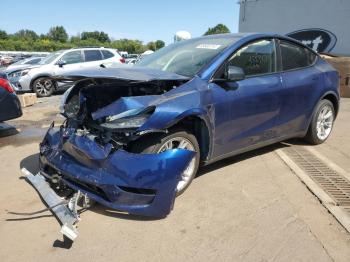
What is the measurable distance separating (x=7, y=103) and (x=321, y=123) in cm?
513

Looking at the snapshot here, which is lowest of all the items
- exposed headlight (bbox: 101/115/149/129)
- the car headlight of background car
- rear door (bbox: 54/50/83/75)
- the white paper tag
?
the car headlight of background car

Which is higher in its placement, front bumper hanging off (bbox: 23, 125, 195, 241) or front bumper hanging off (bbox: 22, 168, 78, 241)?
front bumper hanging off (bbox: 23, 125, 195, 241)

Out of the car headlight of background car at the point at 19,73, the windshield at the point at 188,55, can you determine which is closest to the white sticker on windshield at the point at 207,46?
the windshield at the point at 188,55

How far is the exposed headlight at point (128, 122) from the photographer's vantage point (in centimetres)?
329

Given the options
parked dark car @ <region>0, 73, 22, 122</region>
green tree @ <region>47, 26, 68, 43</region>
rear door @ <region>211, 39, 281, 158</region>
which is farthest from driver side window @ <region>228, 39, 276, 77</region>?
green tree @ <region>47, 26, 68, 43</region>

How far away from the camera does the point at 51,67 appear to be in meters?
12.7

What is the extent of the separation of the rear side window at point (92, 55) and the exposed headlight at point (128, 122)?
1068 cm

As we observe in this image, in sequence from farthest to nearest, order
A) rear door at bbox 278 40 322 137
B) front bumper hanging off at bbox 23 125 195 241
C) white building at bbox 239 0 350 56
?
1. white building at bbox 239 0 350 56
2. rear door at bbox 278 40 322 137
3. front bumper hanging off at bbox 23 125 195 241

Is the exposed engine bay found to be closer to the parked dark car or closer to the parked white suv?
the parked dark car

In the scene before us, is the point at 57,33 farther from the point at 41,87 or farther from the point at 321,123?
the point at 321,123

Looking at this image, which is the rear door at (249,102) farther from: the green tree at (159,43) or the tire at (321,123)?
the green tree at (159,43)

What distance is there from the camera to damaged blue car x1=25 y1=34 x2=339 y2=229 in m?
3.26

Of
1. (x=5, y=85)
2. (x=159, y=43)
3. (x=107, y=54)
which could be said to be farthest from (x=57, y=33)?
(x=5, y=85)

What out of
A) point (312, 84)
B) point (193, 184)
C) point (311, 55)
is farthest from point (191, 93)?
point (311, 55)
